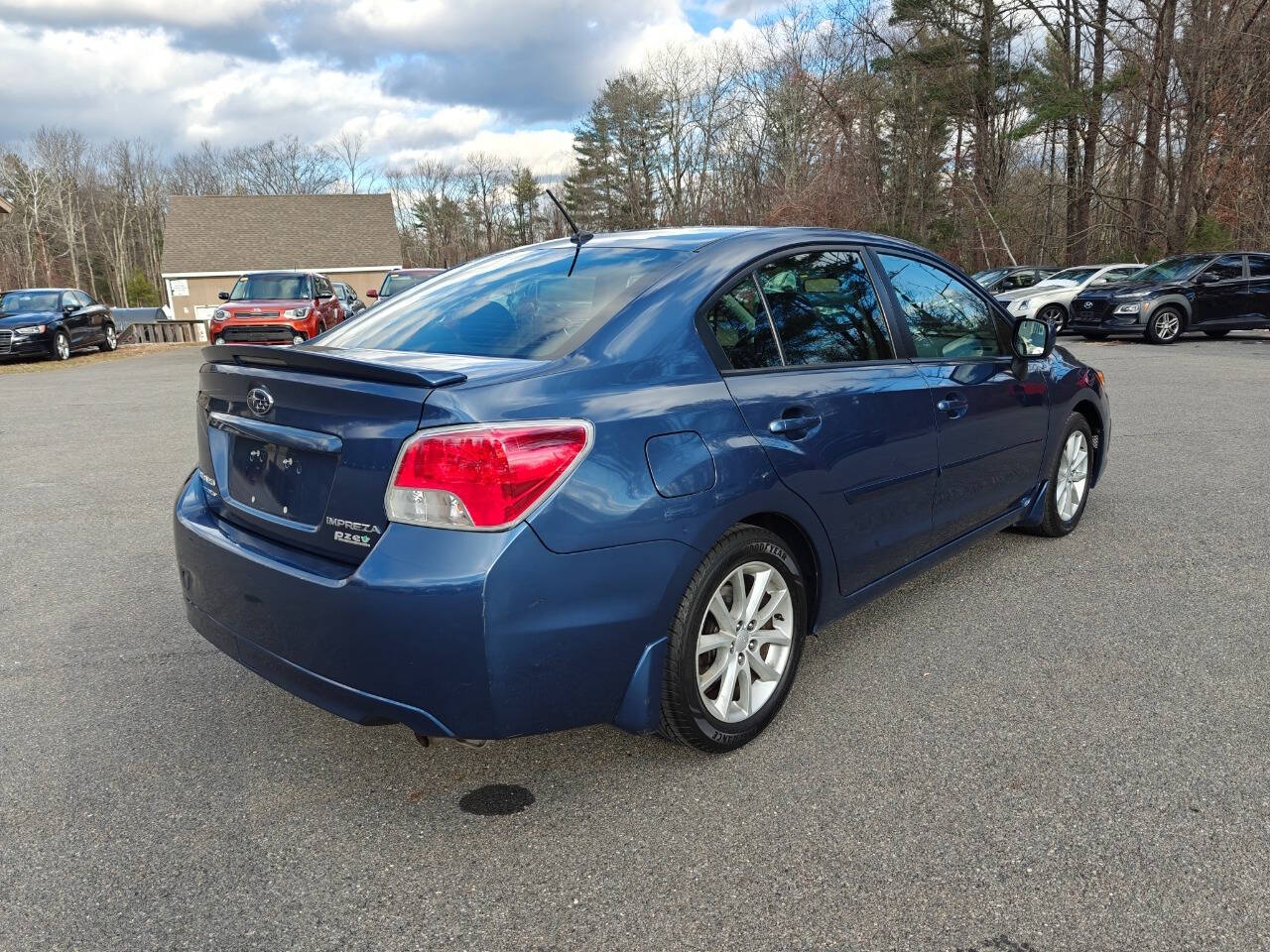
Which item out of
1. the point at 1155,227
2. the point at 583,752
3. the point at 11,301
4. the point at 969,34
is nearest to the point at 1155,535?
the point at 583,752

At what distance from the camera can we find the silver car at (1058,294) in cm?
2025

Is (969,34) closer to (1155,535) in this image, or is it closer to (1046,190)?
(1046,190)

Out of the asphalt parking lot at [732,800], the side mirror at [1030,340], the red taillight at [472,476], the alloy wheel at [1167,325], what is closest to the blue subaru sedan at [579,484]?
the red taillight at [472,476]

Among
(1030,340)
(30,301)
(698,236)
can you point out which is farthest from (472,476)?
(30,301)

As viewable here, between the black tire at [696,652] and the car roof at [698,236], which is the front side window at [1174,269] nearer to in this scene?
the car roof at [698,236]

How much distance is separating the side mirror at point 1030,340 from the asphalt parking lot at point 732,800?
3.63 feet

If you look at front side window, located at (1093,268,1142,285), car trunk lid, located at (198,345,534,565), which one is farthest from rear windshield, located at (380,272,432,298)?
car trunk lid, located at (198,345,534,565)

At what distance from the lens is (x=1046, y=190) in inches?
1194

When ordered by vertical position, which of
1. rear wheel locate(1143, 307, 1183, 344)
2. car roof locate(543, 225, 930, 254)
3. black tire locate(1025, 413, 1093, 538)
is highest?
car roof locate(543, 225, 930, 254)

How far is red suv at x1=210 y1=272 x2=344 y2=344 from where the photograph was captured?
1847cm

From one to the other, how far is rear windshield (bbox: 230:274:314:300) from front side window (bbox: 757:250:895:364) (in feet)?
59.4

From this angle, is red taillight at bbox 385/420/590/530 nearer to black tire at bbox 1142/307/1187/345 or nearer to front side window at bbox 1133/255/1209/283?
black tire at bbox 1142/307/1187/345

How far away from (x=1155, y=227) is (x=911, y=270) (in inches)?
1136

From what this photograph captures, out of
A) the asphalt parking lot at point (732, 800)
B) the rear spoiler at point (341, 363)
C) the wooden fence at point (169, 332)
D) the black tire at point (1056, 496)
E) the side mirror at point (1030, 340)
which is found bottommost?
the asphalt parking lot at point (732, 800)
